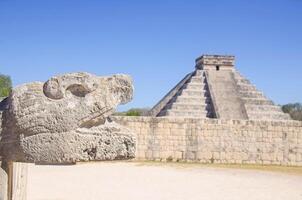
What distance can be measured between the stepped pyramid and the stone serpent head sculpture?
90.1ft

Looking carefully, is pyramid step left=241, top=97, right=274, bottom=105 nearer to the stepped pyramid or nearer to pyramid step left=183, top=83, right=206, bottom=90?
the stepped pyramid

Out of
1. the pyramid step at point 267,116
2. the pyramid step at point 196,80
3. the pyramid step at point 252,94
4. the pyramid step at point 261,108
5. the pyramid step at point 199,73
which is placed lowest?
the pyramid step at point 267,116

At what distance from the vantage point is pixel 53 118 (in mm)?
2969

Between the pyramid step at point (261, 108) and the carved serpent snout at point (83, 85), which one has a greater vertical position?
the pyramid step at point (261, 108)

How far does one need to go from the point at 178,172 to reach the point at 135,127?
18.9 feet

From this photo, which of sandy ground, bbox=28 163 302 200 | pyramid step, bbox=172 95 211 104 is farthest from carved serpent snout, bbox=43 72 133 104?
pyramid step, bbox=172 95 211 104

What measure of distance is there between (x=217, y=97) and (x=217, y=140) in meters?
11.2

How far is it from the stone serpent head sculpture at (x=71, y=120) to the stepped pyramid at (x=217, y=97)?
27465 millimetres

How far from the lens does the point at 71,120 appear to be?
9.68 ft

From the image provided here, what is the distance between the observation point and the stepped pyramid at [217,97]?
31797 mm

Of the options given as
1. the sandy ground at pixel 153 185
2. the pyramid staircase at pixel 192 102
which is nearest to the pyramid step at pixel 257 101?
the pyramid staircase at pixel 192 102

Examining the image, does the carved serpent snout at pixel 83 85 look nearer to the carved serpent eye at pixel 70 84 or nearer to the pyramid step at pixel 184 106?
the carved serpent eye at pixel 70 84

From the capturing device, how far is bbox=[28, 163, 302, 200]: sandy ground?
34.6ft

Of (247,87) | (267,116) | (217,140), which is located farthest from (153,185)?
(247,87)
